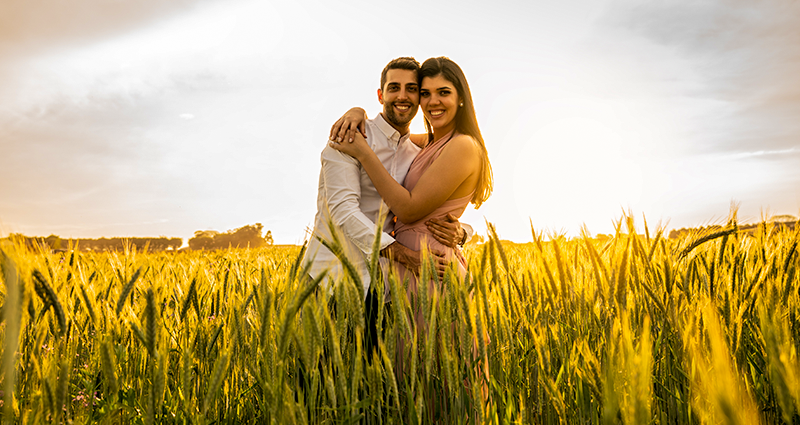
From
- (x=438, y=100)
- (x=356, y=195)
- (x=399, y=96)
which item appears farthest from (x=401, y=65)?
(x=356, y=195)

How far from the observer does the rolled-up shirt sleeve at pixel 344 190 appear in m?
2.36

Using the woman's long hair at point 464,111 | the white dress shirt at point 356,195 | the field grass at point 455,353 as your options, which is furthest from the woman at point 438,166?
the field grass at point 455,353

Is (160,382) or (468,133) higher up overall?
(468,133)

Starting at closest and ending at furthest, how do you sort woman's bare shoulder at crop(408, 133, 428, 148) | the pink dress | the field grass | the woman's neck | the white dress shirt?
the field grass
the white dress shirt
the pink dress
the woman's neck
woman's bare shoulder at crop(408, 133, 428, 148)

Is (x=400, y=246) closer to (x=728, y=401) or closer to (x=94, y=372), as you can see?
(x=94, y=372)

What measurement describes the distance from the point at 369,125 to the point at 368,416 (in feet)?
6.68

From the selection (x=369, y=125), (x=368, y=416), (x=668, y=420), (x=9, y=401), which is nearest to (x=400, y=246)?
(x=369, y=125)

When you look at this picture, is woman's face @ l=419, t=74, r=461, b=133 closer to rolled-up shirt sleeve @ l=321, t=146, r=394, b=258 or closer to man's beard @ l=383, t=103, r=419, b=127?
man's beard @ l=383, t=103, r=419, b=127

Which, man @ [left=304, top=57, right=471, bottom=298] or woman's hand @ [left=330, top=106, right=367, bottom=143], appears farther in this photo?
woman's hand @ [left=330, top=106, right=367, bottom=143]

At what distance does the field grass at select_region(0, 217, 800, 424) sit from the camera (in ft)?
2.64

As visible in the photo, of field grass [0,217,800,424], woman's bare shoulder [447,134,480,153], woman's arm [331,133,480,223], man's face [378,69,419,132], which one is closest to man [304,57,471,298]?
man's face [378,69,419,132]

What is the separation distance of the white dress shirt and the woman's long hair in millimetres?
458

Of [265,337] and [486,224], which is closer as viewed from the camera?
[265,337]

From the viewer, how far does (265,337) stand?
91 centimetres
